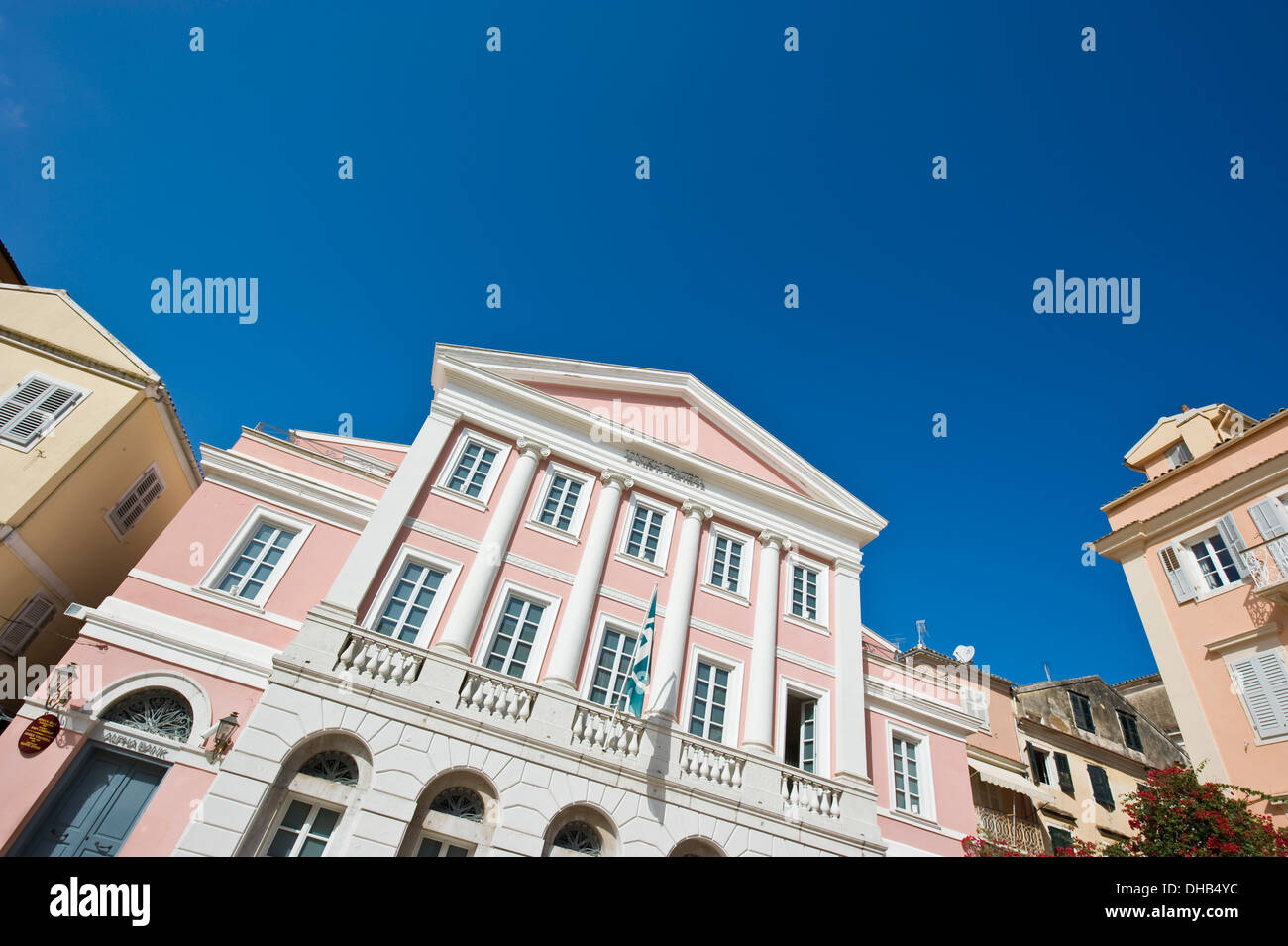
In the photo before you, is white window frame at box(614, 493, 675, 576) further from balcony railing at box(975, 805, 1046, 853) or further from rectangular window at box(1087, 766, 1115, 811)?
rectangular window at box(1087, 766, 1115, 811)

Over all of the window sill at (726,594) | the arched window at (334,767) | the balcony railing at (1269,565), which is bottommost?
the arched window at (334,767)

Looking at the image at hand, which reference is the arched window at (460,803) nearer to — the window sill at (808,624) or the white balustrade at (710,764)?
the white balustrade at (710,764)

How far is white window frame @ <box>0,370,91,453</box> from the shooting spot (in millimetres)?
14586

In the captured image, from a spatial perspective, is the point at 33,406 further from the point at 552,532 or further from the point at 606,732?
the point at 606,732

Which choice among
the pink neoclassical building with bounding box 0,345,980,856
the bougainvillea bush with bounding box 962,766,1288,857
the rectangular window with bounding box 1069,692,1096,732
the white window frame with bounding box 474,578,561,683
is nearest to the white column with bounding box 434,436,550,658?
the pink neoclassical building with bounding box 0,345,980,856

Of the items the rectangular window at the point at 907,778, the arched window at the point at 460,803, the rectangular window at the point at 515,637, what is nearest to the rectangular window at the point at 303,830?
the arched window at the point at 460,803

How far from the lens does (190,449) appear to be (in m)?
19.9

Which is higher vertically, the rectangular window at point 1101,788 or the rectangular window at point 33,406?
the rectangular window at point 1101,788

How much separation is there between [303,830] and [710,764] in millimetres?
7609

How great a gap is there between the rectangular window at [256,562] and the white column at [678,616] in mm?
8698

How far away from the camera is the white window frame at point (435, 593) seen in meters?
13.8

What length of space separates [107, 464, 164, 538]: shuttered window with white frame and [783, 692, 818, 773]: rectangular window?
58.2ft
